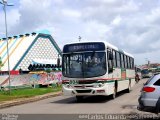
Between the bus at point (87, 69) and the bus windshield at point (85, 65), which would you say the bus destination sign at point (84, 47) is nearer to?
the bus at point (87, 69)

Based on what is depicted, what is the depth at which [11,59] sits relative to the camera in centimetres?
6550

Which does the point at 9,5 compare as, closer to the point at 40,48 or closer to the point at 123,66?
the point at 123,66

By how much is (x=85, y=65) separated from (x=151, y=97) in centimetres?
870

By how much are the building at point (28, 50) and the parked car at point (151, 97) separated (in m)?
51.5

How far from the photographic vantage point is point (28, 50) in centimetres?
6812

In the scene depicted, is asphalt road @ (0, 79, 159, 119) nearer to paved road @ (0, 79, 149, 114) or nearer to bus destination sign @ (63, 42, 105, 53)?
paved road @ (0, 79, 149, 114)

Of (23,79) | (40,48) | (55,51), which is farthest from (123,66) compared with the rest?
(55,51)

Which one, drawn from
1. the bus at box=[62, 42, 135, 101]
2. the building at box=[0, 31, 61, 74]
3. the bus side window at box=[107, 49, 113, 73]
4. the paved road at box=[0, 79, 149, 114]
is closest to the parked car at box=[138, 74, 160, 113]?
the paved road at box=[0, 79, 149, 114]

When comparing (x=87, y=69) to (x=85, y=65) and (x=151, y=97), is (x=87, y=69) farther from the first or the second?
(x=151, y=97)

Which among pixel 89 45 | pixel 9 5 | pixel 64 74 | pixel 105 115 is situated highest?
pixel 9 5

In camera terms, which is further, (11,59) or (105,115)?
(11,59)

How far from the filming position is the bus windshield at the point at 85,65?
20.7 m

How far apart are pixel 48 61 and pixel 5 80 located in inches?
1336

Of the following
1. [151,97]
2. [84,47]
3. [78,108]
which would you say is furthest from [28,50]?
[151,97]
